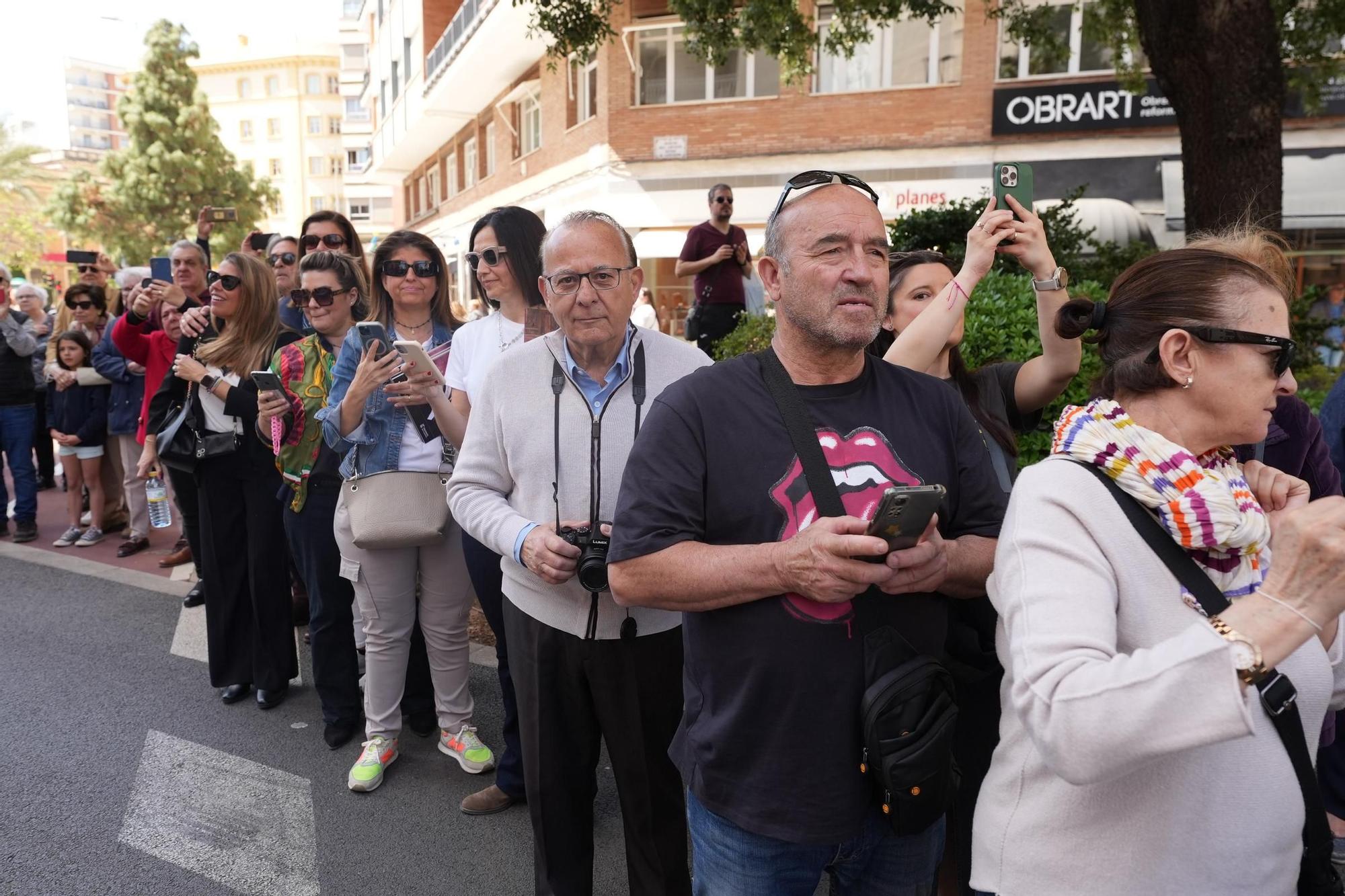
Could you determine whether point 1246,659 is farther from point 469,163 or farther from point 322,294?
point 469,163

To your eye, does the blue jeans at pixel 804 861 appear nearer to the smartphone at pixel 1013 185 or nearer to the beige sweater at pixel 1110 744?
the beige sweater at pixel 1110 744

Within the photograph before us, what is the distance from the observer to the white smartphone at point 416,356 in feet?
11.1

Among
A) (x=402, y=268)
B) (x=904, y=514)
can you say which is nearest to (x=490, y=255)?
(x=402, y=268)

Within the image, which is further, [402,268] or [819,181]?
[402,268]

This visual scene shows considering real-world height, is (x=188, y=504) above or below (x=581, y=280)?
below

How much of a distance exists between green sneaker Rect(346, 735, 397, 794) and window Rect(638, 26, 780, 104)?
57.9 ft

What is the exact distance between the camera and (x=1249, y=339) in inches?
59.7

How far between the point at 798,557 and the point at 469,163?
30930 mm

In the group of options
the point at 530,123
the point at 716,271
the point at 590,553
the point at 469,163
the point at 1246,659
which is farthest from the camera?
the point at 469,163

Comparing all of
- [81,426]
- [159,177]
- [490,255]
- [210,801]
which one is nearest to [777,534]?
[490,255]

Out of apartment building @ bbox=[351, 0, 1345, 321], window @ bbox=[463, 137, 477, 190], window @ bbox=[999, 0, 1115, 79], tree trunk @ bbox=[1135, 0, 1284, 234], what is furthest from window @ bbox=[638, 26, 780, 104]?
tree trunk @ bbox=[1135, 0, 1284, 234]

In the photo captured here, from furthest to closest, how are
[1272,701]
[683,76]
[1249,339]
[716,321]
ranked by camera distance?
1. [683,76]
2. [716,321]
3. [1249,339]
4. [1272,701]

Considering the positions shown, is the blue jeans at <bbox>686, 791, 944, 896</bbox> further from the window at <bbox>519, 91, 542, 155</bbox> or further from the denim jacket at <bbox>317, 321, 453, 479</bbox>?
the window at <bbox>519, 91, 542, 155</bbox>

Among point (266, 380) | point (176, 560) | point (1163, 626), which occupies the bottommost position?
point (176, 560)
